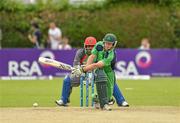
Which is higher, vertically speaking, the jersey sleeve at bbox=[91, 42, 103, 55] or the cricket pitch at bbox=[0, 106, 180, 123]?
the jersey sleeve at bbox=[91, 42, 103, 55]

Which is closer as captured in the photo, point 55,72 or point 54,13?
point 55,72

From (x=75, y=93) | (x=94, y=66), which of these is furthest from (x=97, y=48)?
(x=75, y=93)

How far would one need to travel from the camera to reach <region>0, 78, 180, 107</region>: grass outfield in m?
18.3

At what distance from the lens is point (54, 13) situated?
3372 centimetres

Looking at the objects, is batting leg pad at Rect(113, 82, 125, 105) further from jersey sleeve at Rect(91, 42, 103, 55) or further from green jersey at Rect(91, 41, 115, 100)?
jersey sleeve at Rect(91, 42, 103, 55)

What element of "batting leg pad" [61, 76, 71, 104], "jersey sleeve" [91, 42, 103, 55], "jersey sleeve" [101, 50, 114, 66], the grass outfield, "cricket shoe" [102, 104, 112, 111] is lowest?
the grass outfield

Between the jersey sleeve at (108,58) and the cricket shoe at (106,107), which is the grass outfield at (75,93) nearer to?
the cricket shoe at (106,107)

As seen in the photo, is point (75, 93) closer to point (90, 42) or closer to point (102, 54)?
point (90, 42)

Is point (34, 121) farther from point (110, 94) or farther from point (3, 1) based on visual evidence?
point (3, 1)

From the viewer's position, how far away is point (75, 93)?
2144 centimetres

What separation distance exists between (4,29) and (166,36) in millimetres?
7273

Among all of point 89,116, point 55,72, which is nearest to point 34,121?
point 89,116

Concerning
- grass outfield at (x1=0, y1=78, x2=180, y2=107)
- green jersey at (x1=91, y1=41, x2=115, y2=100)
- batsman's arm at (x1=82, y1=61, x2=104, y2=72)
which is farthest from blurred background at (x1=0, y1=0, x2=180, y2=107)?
batsman's arm at (x1=82, y1=61, x2=104, y2=72)

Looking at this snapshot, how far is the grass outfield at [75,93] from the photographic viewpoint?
1826 cm
